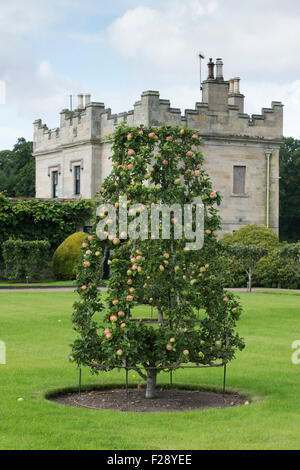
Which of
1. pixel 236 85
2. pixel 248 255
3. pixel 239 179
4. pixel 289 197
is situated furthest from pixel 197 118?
pixel 289 197

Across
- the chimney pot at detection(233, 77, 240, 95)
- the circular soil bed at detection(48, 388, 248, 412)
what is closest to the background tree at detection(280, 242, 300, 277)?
the circular soil bed at detection(48, 388, 248, 412)

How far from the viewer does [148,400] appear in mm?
8516

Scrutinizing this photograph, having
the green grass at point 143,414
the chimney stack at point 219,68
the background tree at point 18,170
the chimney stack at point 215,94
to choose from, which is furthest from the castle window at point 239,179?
the green grass at point 143,414

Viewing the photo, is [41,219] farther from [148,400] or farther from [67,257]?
[148,400]

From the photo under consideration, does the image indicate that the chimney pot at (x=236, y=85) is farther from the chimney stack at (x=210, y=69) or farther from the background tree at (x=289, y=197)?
the background tree at (x=289, y=197)

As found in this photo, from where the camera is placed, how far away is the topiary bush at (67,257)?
31.9m

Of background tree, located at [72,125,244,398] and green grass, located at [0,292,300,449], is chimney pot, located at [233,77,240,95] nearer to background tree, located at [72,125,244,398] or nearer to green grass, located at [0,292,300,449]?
green grass, located at [0,292,300,449]

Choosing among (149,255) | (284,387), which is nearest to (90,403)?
(149,255)

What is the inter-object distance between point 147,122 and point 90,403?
26872 millimetres

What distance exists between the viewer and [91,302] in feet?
27.9

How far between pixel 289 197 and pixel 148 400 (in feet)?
163

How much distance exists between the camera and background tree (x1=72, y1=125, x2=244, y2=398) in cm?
802

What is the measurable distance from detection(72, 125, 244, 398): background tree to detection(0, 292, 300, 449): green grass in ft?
2.41
